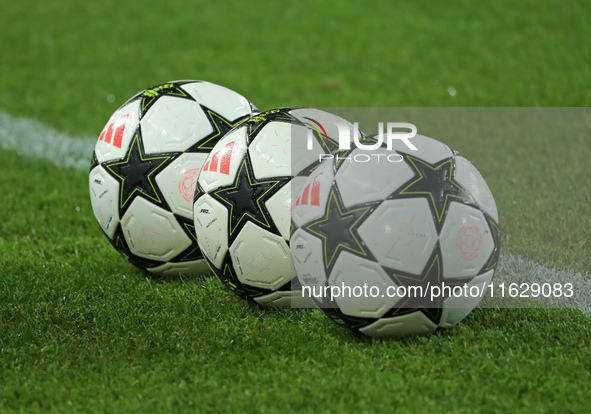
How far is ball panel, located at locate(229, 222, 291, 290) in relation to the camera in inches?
167

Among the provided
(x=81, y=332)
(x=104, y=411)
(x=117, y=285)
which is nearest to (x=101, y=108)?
(x=117, y=285)

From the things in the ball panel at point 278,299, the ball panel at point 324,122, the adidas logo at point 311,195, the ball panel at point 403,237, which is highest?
the ball panel at point 324,122

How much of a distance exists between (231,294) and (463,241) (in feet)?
5.57

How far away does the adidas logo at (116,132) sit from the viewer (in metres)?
4.97

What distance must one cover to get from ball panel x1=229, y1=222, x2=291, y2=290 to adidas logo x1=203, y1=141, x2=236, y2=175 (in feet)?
1.27

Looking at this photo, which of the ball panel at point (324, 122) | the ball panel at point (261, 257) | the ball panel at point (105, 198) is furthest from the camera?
the ball panel at point (105, 198)

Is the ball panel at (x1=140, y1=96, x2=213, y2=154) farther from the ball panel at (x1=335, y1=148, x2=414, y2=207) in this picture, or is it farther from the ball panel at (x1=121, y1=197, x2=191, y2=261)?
the ball panel at (x1=335, y1=148, x2=414, y2=207)

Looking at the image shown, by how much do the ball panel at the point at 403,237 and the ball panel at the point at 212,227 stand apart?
1026 millimetres

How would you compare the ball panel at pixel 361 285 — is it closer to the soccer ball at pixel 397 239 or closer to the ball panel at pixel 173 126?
the soccer ball at pixel 397 239

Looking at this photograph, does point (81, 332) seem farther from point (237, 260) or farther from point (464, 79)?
point (464, 79)

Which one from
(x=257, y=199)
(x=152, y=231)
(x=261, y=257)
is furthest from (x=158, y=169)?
Answer: (x=261, y=257)

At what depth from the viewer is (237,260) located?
14.2 feet

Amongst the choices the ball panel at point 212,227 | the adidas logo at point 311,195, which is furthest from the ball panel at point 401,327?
the ball panel at point 212,227

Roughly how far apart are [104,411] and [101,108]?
813 centimetres
